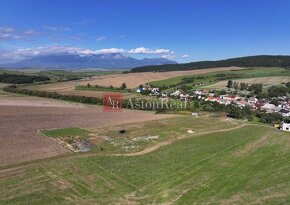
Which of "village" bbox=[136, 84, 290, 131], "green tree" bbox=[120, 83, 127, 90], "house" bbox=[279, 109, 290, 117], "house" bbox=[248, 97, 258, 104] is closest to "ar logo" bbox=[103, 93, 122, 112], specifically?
"village" bbox=[136, 84, 290, 131]

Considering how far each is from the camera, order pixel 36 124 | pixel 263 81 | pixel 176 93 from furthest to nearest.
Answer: pixel 263 81 < pixel 176 93 < pixel 36 124

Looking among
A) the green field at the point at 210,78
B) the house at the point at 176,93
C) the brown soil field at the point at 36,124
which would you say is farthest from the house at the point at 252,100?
the brown soil field at the point at 36,124

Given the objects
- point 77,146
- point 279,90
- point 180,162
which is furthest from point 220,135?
point 279,90

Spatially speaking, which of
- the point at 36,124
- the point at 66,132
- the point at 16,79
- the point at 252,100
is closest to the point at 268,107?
the point at 252,100

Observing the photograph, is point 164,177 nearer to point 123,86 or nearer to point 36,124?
point 36,124

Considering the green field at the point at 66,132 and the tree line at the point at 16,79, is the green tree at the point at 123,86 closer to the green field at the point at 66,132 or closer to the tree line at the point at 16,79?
the tree line at the point at 16,79
